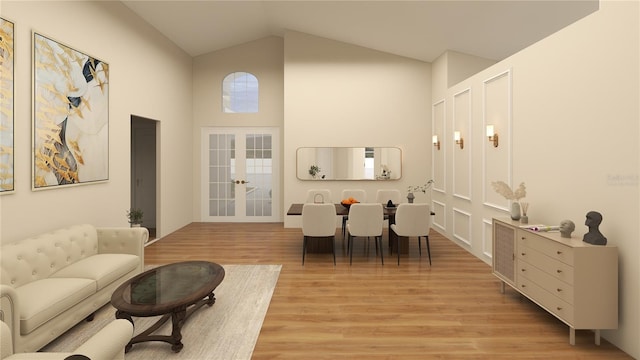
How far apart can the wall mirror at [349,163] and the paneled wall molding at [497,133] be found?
2993 mm

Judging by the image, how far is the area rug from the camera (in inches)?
109

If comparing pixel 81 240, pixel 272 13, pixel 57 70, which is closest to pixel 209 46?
pixel 272 13

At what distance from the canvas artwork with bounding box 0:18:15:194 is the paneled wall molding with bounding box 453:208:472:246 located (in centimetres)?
558

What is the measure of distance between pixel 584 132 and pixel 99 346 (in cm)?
376

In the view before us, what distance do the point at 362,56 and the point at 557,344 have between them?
253 inches

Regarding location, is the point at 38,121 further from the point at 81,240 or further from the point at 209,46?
the point at 209,46

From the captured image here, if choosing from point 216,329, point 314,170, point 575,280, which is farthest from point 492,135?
point 314,170

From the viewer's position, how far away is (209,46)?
8250 mm

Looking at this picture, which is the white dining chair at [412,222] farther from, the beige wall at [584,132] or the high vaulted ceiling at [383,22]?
the high vaulted ceiling at [383,22]

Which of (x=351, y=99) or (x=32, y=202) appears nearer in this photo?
(x=32, y=202)

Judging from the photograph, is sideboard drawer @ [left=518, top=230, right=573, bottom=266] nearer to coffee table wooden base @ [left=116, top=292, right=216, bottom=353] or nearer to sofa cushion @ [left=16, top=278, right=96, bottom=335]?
coffee table wooden base @ [left=116, top=292, right=216, bottom=353]

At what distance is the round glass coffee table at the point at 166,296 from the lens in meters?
2.74

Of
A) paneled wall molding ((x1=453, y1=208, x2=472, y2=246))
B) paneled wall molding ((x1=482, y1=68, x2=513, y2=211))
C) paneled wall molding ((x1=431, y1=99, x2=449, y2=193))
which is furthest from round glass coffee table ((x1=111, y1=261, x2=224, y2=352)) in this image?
paneled wall molding ((x1=431, y1=99, x2=449, y2=193))

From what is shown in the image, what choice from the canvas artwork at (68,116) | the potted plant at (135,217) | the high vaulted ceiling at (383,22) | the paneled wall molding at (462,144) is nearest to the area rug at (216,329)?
the canvas artwork at (68,116)
